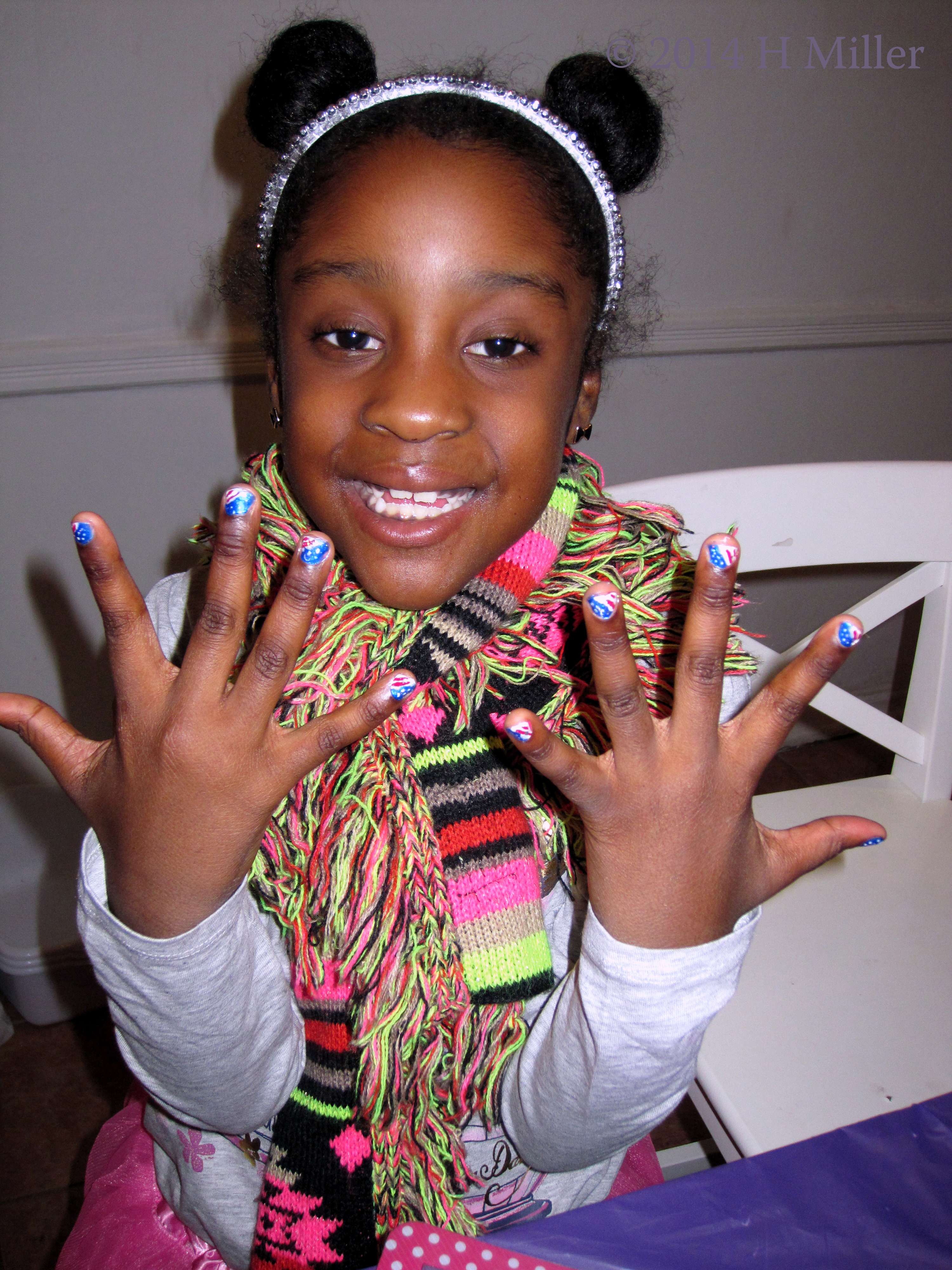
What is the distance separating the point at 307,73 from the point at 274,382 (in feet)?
0.83

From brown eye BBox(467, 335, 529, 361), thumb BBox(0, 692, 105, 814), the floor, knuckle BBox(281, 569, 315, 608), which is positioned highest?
brown eye BBox(467, 335, 529, 361)

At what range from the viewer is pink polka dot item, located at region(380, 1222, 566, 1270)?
1.36ft

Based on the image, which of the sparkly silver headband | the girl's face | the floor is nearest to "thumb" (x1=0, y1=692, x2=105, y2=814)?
the girl's face

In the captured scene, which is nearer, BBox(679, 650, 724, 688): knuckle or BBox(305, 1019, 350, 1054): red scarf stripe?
BBox(679, 650, 724, 688): knuckle

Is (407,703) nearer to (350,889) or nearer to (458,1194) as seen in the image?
(350,889)

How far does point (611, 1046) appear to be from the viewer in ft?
1.93

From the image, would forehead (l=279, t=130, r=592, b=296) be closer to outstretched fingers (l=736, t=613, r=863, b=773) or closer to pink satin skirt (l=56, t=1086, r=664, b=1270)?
outstretched fingers (l=736, t=613, r=863, b=773)

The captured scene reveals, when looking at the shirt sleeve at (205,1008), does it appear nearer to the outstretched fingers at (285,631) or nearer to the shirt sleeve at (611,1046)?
the outstretched fingers at (285,631)

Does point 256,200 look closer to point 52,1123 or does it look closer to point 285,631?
point 285,631

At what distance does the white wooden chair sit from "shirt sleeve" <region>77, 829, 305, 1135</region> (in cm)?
37

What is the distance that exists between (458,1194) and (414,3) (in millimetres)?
1510

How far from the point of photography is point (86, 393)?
1322 millimetres

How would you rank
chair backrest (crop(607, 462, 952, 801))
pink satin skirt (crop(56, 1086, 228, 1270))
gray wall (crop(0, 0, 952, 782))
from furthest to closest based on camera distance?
gray wall (crop(0, 0, 952, 782)), chair backrest (crop(607, 462, 952, 801)), pink satin skirt (crop(56, 1086, 228, 1270))

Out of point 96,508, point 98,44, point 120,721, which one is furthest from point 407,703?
point 98,44
